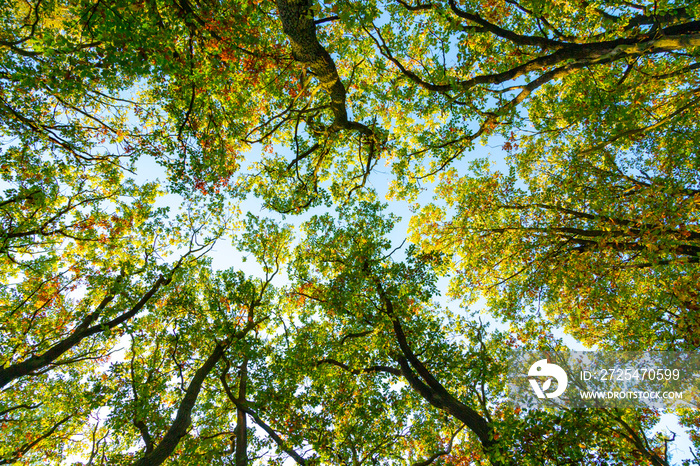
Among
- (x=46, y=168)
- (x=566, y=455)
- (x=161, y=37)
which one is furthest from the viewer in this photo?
(x=46, y=168)

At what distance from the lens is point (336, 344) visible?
10312 mm

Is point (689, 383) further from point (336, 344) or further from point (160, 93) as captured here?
point (160, 93)

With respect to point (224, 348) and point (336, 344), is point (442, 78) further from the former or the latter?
point (224, 348)

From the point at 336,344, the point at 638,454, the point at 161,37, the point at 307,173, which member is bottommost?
the point at 638,454

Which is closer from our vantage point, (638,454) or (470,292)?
(638,454)

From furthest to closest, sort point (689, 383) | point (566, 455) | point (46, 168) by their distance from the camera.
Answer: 1. point (689, 383)
2. point (46, 168)
3. point (566, 455)

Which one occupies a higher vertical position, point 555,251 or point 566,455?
point 555,251

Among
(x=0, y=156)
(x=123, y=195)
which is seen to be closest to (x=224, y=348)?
(x=123, y=195)

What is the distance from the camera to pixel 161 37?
492cm

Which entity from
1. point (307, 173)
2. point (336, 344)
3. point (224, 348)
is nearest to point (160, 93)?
point (307, 173)

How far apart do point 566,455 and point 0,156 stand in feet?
50.5

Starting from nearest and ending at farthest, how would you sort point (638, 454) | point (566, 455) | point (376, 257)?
point (566, 455)
point (638, 454)
point (376, 257)

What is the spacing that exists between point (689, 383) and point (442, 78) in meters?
17.7

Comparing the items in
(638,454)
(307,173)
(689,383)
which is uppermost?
(307,173)
